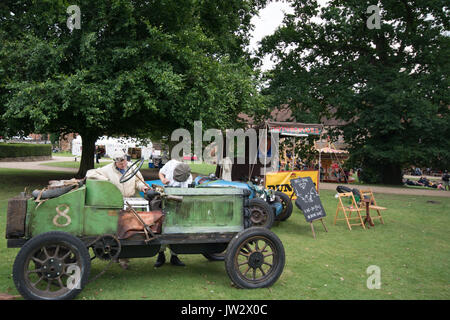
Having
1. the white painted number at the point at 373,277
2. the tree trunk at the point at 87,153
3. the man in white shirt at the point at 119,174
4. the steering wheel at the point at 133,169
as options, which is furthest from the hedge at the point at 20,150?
the white painted number at the point at 373,277

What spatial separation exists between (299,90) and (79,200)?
1880 centimetres

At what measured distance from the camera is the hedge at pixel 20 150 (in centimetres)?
3244

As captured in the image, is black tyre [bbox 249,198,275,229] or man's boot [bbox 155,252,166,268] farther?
black tyre [bbox 249,198,275,229]

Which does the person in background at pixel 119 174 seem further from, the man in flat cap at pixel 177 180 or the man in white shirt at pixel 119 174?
the man in flat cap at pixel 177 180

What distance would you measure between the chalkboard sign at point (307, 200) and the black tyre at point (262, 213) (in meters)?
0.69

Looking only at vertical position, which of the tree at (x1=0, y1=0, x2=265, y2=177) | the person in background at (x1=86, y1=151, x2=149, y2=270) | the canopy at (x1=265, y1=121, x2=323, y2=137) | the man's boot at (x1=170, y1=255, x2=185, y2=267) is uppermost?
the tree at (x1=0, y1=0, x2=265, y2=177)

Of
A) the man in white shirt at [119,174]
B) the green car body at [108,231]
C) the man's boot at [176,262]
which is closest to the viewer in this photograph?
the green car body at [108,231]

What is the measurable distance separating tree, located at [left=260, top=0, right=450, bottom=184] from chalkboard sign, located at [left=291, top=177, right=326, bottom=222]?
12268mm

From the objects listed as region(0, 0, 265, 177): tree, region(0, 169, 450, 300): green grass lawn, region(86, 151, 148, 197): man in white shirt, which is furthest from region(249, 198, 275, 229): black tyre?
region(0, 0, 265, 177): tree

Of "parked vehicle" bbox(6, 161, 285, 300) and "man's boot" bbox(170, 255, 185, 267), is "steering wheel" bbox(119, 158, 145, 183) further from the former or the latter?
"man's boot" bbox(170, 255, 185, 267)

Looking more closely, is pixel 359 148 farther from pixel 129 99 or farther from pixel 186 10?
pixel 129 99

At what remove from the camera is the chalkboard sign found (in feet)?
28.5

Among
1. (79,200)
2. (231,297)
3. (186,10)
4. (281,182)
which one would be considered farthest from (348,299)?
(186,10)

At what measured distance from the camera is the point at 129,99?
40.4 ft
